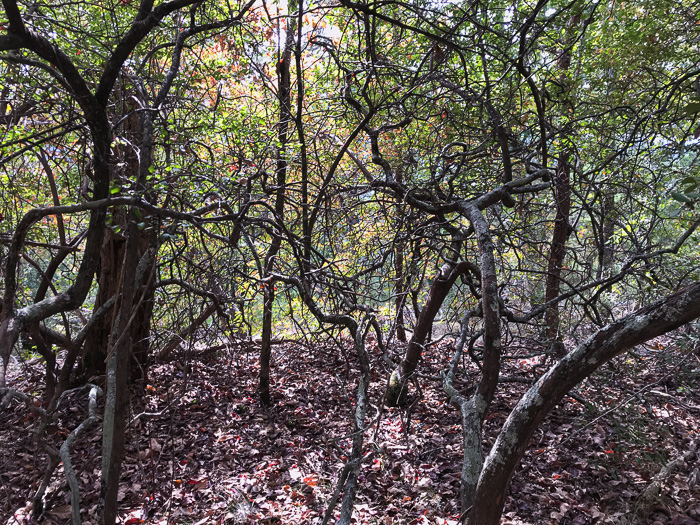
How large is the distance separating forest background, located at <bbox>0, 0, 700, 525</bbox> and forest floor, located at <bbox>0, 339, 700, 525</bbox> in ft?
0.26

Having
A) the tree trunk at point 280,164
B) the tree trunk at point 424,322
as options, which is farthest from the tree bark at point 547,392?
the tree trunk at point 280,164

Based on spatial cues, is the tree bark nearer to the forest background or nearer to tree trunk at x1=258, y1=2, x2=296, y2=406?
the forest background

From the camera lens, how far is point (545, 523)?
3.40 m

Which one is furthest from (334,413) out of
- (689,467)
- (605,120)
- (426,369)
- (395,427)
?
(605,120)

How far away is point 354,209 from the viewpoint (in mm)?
5051

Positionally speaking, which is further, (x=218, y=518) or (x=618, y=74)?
(x=618, y=74)

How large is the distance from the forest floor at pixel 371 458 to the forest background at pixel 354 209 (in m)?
0.08

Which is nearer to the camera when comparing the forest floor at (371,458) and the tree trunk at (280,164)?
the forest floor at (371,458)

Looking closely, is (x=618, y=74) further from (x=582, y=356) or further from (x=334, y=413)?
(x=334, y=413)

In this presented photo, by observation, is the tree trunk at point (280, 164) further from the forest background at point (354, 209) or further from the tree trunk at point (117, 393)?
the tree trunk at point (117, 393)

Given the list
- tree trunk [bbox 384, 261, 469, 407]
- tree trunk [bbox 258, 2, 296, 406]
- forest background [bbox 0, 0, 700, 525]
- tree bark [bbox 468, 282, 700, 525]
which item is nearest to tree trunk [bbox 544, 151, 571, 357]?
forest background [bbox 0, 0, 700, 525]

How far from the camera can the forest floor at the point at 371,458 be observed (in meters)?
3.61

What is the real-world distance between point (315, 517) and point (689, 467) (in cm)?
337

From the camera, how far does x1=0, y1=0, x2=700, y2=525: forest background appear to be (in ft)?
7.63
